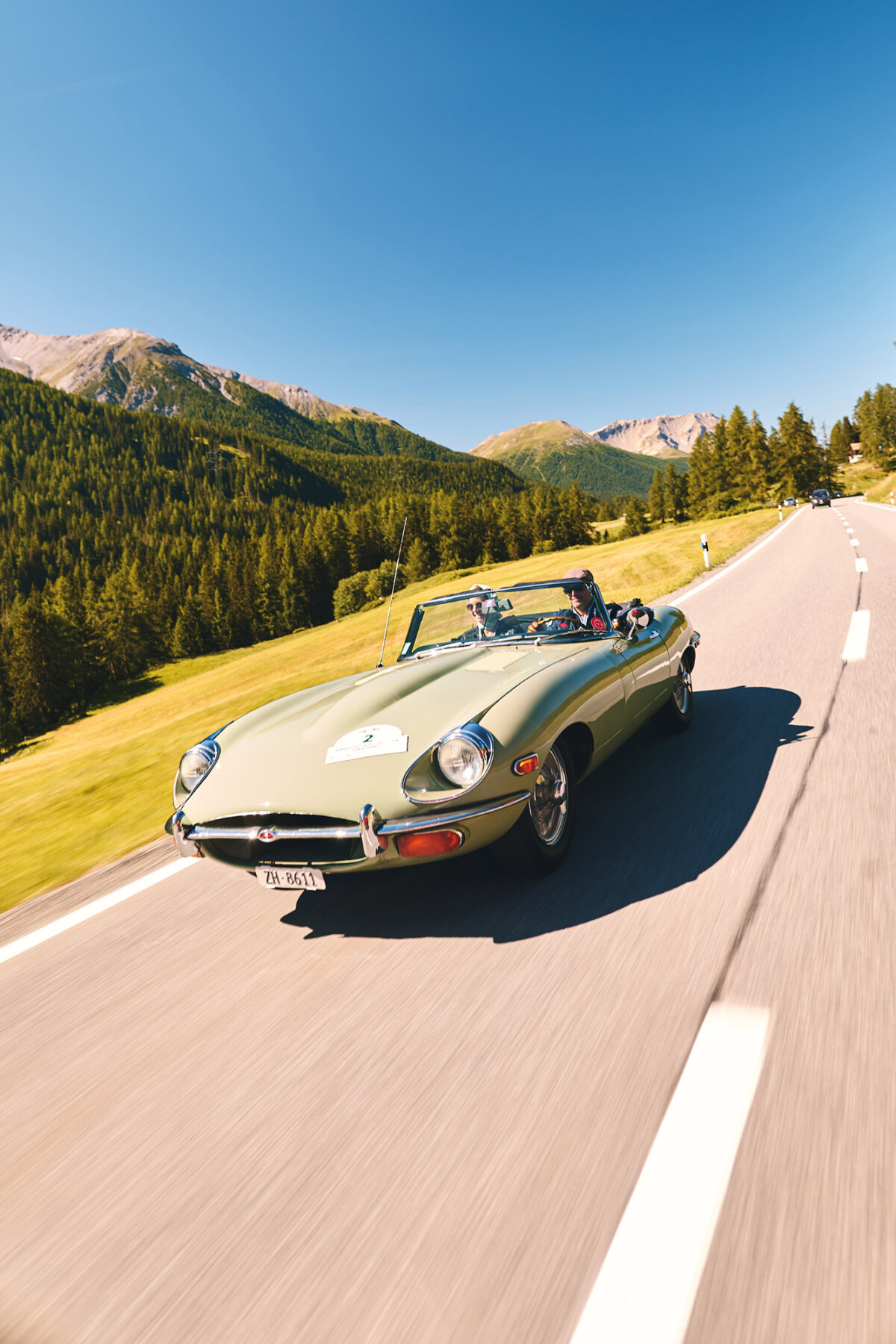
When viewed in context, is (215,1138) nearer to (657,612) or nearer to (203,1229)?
(203,1229)

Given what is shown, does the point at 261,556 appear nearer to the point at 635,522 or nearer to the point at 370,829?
the point at 635,522

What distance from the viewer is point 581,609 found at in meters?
5.08

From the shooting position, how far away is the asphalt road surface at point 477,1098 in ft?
5.11

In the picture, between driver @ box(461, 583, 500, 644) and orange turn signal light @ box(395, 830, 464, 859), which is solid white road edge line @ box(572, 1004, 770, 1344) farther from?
driver @ box(461, 583, 500, 644)

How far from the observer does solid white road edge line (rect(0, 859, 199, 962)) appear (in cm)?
372

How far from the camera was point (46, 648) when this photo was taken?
6531 centimetres

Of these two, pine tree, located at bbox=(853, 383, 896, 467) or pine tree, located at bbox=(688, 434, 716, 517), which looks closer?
pine tree, located at bbox=(688, 434, 716, 517)

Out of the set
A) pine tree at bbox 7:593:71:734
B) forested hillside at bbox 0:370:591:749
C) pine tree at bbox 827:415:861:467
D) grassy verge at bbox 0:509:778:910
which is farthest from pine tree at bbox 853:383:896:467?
pine tree at bbox 7:593:71:734

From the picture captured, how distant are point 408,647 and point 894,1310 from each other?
4.48 m

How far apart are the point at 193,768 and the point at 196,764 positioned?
0.09 ft

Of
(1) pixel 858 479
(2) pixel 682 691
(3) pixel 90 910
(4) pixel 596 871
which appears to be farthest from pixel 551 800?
(1) pixel 858 479

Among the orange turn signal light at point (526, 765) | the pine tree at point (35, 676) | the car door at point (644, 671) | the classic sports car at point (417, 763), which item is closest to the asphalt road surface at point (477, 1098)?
the classic sports car at point (417, 763)

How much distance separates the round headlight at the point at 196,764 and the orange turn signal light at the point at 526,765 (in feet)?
5.42

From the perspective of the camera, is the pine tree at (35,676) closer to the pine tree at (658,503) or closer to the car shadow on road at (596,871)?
the pine tree at (658,503)
